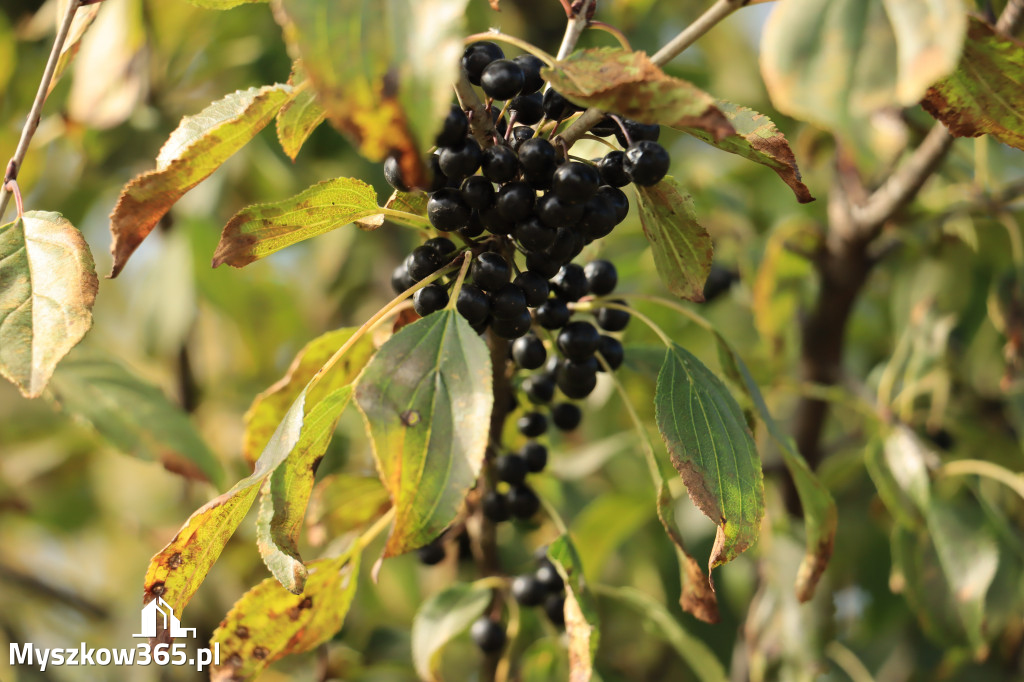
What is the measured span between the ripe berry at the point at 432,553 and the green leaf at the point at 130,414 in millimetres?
361

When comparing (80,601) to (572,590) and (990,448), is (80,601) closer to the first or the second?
(572,590)

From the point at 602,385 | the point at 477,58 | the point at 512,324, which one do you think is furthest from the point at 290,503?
the point at 602,385

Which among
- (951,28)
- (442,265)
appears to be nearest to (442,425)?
(442,265)

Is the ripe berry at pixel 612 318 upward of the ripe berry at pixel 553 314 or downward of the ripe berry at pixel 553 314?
downward

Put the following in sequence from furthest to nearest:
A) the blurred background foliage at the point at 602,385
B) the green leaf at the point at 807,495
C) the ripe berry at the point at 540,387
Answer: the blurred background foliage at the point at 602,385, the ripe berry at the point at 540,387, the green leaf at the point at 807,495

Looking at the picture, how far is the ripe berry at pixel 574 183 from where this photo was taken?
756mm

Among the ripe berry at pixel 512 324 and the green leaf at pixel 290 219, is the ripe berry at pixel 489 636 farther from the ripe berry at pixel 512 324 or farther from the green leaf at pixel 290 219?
the green leaf at pixel 290 219

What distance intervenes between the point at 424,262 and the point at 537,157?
0.58 feet

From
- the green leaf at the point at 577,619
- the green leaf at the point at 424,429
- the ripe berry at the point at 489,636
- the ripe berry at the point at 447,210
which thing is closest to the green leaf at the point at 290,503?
the green leaf at the point at 424,429

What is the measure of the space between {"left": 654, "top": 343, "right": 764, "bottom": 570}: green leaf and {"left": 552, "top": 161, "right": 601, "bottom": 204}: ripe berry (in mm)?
213

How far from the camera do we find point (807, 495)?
101cm

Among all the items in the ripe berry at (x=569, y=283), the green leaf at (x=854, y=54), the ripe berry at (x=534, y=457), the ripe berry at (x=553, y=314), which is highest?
the green leaf at (x=854, y=54)

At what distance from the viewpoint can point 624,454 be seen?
2.15 m

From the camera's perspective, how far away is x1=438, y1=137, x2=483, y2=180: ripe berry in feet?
2.52
